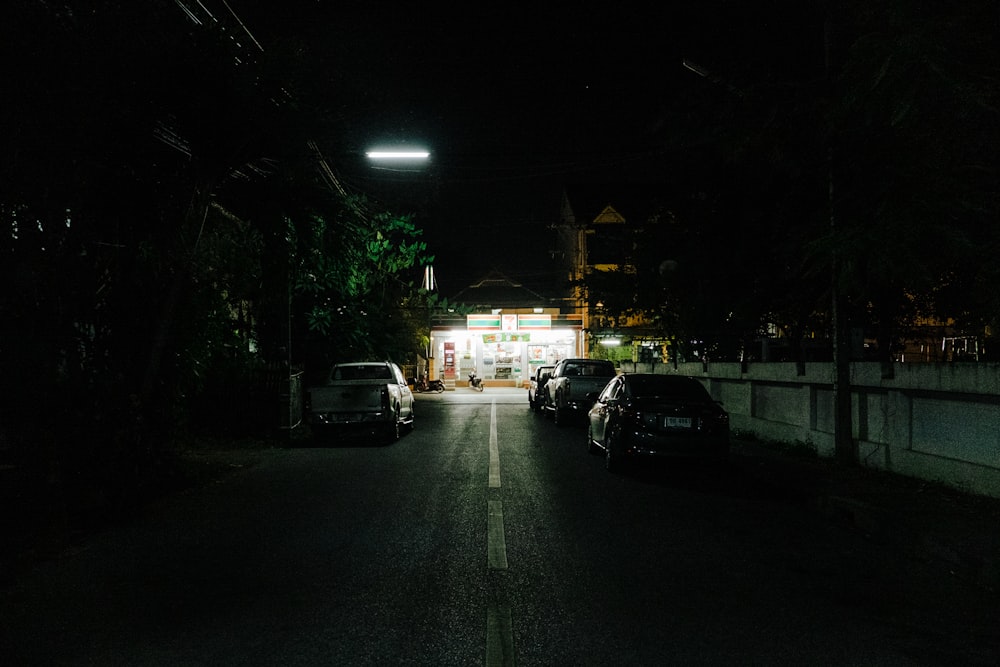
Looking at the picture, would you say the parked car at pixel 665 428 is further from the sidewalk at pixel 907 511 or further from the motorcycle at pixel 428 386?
the motorcycle at pixel 428 386

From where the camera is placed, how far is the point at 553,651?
16.0ft

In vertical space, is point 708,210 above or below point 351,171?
below

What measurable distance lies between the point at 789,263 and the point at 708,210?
164 inches

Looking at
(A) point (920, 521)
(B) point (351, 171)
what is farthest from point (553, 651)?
(B) point (351, 171)

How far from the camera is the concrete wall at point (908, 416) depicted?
9945mm

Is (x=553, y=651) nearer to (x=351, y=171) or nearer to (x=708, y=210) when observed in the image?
(x=708, y=210)

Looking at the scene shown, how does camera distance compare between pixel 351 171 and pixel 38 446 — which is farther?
pixel 351 171

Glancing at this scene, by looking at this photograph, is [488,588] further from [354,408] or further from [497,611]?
[354,408]

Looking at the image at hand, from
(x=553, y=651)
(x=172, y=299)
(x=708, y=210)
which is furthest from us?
(x=708, y=210)

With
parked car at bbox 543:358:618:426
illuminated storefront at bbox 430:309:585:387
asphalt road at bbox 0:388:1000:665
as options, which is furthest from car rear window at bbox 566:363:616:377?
illuminated storefront at bbox 430:309:585:387

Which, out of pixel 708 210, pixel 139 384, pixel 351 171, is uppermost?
pixel 351 171

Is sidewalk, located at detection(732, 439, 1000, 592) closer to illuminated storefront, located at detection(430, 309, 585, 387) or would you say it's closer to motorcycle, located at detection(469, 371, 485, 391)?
motorcycle, located at detection(469, 371, 485, 391)

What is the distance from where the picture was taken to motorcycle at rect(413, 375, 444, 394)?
47.8m

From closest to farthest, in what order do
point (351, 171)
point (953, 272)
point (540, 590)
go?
point (540, 590) → point (953, 272) → point (351, 171)
